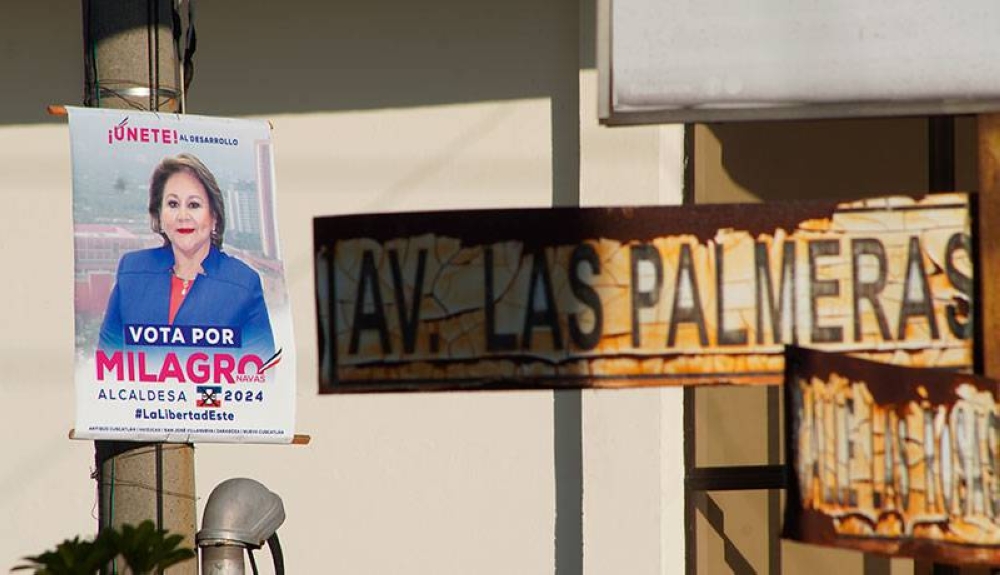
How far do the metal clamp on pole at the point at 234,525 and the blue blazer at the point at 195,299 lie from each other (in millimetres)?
767

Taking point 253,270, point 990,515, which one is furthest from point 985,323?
point 253,270

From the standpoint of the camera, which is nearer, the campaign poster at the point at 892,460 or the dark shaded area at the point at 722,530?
the campaign poster at the point at 892,460

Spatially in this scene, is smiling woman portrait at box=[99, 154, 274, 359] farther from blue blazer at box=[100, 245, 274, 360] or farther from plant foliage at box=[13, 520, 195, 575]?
plant foliage at box=[13, 520, 195, 575]

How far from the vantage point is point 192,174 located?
22.0 ft

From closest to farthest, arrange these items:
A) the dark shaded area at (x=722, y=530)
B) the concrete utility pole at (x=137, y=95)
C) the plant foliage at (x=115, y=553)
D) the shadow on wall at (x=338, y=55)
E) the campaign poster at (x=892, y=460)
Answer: the campaign poster at (x=892, y=460), the plant foliage at (x=115, y=553), the concrete utility pole at (x=137, y=95), the shadow on wall at (x=338, y=55), the dark shaded area at (x=722, y=530)

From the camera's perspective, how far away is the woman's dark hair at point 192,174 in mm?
6645

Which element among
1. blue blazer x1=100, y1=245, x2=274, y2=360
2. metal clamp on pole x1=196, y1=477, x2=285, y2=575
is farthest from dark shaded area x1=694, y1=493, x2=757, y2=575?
blue blazer x1=100, y1=245, x2=274, y2=360

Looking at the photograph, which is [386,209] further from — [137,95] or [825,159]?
[137,95]

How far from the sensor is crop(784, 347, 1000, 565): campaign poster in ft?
14.5

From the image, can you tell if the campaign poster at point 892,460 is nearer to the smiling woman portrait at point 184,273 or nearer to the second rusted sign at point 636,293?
the second rusted sign at point 636,293

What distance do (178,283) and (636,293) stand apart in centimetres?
274

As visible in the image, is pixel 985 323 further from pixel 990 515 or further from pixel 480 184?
pixel 480 184

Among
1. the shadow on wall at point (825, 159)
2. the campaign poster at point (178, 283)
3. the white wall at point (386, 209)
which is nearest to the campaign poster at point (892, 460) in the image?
the campaign poster at point (178, 283)

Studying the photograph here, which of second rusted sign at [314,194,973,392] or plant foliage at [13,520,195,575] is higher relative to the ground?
second rusted sign at [314,194,973,392]
